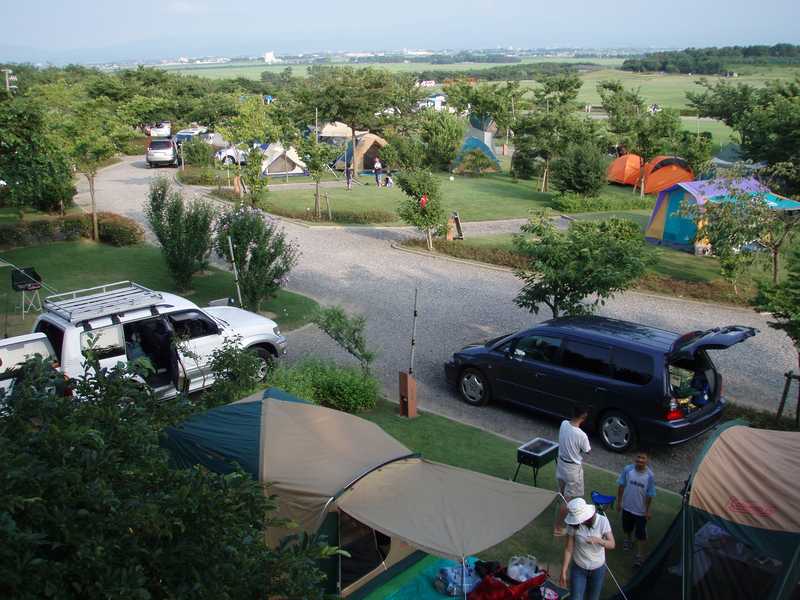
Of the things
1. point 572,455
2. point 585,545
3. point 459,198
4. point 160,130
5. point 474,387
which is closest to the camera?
point 585,545

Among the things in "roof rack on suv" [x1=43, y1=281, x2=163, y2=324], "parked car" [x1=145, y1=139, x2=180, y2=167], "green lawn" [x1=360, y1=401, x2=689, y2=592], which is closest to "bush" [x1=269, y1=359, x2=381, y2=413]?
"green lawn" [x1=360, y1=401, x2=689, y2=592]

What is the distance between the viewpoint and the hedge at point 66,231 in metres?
21.0

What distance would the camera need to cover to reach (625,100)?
42.5 m

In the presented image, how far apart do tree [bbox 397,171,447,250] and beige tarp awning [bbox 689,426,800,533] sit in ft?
48.8

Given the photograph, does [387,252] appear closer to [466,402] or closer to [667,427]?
[466,402]

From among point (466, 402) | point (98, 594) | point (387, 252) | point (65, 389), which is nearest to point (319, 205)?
point (387, 252)

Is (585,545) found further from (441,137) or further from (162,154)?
(162,154)

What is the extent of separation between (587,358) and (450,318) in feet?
18.7

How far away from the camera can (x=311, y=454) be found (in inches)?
277

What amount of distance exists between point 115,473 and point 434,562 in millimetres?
4321

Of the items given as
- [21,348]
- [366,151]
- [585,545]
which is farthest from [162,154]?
[585,545]

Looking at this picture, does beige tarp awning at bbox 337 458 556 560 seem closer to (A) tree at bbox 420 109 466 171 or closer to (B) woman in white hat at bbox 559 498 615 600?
(B) woman in white hat at bbox 559 498 615 600

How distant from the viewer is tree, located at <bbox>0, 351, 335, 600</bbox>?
318 cm

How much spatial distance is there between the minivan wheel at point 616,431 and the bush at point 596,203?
1923 cm
